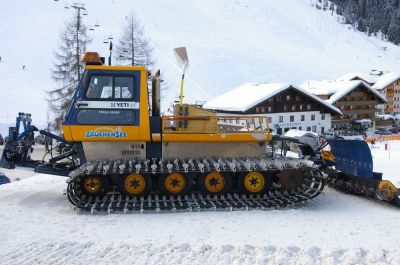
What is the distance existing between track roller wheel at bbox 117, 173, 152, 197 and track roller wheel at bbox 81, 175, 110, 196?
0.34m

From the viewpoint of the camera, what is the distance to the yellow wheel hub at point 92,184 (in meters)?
10.1

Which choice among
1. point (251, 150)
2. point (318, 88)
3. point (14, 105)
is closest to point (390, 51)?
point (318, 88)

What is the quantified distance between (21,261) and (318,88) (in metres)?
65.9

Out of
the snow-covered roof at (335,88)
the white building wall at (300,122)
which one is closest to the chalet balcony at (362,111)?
the snow-covered roof at (335,88)

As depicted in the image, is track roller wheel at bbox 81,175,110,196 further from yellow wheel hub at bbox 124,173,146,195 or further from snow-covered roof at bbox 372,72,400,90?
snow-covered roof at bbox 372,72,400,90

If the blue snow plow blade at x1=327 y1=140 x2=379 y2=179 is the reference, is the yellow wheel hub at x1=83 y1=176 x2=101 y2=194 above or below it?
below

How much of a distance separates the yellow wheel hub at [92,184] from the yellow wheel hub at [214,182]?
2385 mm

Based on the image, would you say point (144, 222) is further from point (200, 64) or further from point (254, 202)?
point (200, 64)

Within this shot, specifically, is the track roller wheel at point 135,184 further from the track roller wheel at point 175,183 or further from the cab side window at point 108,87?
the cab side window at point 108,87

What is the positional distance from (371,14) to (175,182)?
537ft

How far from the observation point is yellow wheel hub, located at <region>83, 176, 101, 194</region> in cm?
1014

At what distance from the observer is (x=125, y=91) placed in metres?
10.2

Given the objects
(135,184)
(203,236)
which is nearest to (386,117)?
(135,184)

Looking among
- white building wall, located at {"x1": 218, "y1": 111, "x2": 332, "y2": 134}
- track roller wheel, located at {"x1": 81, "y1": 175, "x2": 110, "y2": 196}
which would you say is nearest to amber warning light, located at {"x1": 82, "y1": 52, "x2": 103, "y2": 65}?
track roller wheel, located at {"x1": 81, "y1": 175, "x2": 110, "y2": 196}
